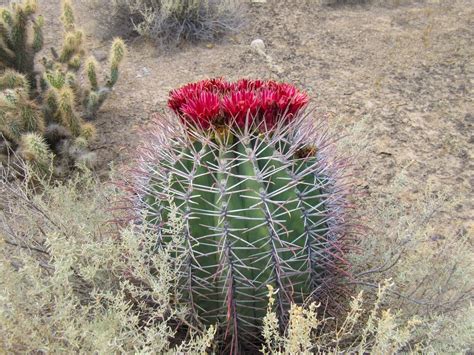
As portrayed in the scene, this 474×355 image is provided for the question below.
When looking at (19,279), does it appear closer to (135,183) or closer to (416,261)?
(135,183)

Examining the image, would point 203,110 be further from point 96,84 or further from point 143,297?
point 96,84

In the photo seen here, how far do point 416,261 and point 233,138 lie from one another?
4.25ft

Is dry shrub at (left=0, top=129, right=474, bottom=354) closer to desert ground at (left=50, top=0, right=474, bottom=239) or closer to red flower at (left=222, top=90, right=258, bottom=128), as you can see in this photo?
red flower at (left=222, top=90, right=258, bottom=128)

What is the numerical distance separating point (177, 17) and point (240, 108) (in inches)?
166

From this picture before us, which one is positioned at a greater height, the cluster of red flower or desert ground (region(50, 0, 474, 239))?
the cluster of red flower

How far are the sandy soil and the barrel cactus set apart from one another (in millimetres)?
1496

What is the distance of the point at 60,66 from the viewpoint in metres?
4.34

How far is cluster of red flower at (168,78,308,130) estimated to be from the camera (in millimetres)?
1925

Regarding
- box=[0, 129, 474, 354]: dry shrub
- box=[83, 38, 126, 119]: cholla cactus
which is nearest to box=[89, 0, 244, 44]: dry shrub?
box=[83, 38, 126, 119]: cholla cactus

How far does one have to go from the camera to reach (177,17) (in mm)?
5805

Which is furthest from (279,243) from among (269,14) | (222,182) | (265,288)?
(269,14)

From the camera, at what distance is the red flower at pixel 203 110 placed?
1.93 metres

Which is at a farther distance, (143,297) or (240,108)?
(143,297)

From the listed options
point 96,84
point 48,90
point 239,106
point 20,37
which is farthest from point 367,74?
point 239,106
